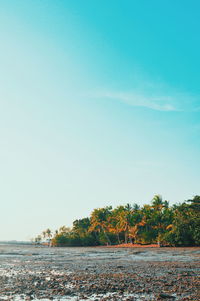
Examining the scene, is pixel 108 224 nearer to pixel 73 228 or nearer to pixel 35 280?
pixel 73 228

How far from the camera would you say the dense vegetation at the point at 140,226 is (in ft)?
219

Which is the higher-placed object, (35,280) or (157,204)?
(157,204)

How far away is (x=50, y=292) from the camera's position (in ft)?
40.9

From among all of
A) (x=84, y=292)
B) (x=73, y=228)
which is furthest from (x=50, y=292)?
(x=73, y=228)

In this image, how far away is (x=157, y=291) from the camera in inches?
485

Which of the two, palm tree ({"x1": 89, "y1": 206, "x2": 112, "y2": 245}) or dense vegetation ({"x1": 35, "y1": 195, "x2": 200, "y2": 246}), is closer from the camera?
dense vegetation ({"x1": 35, "y1": 195, "x2": 200, "y2": 246})

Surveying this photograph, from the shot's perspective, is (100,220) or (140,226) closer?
(140,226)

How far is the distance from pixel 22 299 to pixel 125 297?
412 centimetres

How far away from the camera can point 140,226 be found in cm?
8544

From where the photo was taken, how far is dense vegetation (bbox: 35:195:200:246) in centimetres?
6681

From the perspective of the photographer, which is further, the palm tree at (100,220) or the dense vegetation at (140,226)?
the palm tree at (100,220)

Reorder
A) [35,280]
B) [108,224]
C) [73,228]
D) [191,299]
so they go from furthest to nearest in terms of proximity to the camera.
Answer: [73,228] → [108,224] → [35,280] → [191,299]

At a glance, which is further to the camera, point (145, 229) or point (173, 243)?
point (145, 229)

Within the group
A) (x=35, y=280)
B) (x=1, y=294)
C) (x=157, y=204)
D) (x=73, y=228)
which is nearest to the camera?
(x=1, y=294)
